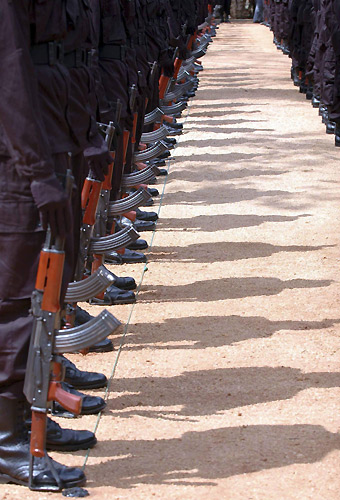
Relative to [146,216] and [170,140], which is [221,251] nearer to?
[146,216]

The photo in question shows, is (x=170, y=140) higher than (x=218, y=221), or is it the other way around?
(x=218, y=221)

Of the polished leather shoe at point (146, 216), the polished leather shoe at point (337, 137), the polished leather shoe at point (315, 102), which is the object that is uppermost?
the polished leather shoe at point (146, 216)

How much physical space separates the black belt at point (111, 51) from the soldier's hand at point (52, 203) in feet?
10.3

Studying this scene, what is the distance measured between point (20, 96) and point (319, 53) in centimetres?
929

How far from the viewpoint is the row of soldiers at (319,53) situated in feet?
35.6

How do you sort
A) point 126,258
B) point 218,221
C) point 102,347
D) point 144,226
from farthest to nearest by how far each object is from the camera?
point 218,221 < point 144,226 < point 126,258 < point 102,347

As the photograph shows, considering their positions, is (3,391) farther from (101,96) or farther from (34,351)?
(101,96)

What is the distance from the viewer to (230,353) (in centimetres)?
482

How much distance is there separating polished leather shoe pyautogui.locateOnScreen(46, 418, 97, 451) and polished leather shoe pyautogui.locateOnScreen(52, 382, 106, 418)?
Answer: 26 cm

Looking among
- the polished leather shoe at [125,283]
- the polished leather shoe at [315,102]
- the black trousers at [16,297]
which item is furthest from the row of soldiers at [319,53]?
the black trousers at [16,297]

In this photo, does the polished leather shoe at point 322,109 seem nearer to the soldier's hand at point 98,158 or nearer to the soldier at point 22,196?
the soldier's hand at point 98,158

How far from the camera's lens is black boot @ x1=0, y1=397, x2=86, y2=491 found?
11.0ft

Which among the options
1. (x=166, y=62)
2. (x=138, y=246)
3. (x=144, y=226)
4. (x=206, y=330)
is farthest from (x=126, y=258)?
(x=166, y=62)

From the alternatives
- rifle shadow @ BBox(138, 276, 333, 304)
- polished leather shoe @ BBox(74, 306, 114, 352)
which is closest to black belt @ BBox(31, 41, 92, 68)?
polished leather shoe @ BBox(74, 306, 114, 352)
